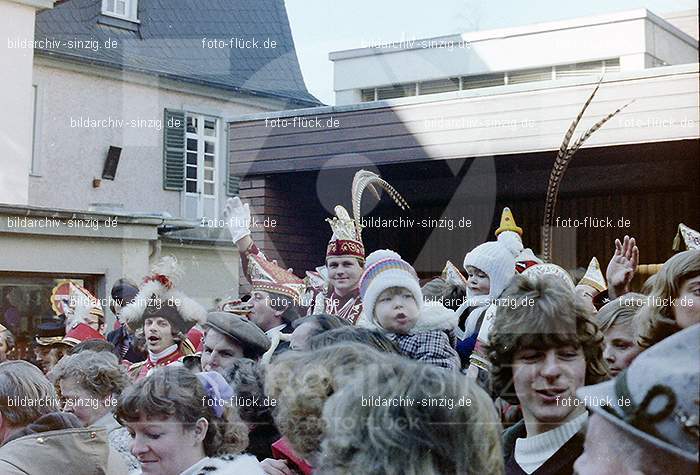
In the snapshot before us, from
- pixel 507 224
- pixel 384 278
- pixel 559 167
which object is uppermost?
pixel 559 167

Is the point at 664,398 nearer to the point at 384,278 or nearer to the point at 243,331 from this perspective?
the point at 384,278

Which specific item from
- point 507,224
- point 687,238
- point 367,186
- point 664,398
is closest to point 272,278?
point 367,186

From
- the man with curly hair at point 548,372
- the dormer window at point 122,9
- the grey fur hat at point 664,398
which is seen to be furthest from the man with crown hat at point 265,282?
the grey fur hat at point 664,398

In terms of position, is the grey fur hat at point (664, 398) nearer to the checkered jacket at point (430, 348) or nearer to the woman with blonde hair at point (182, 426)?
the checkered jacket at point (430, 348)

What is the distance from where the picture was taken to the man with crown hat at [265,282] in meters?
2.58

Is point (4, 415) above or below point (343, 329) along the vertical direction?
below

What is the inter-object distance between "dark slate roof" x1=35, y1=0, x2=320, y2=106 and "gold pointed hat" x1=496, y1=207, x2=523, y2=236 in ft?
2.44

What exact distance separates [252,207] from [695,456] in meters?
1.62

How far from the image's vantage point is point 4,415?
2549 millimetres

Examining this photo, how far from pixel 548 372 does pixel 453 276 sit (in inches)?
17.9

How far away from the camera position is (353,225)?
246 centimetres

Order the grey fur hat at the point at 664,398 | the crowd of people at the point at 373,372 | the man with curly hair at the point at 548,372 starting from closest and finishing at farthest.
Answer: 1. the grey fur hat at the point at 664,398
2. the crowd of people at the point at 373,372
3. the man with curly hair at the point at 548,372

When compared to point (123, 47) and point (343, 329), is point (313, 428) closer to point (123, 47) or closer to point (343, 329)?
point (343, 329)

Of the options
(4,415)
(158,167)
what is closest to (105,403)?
(4,415)
